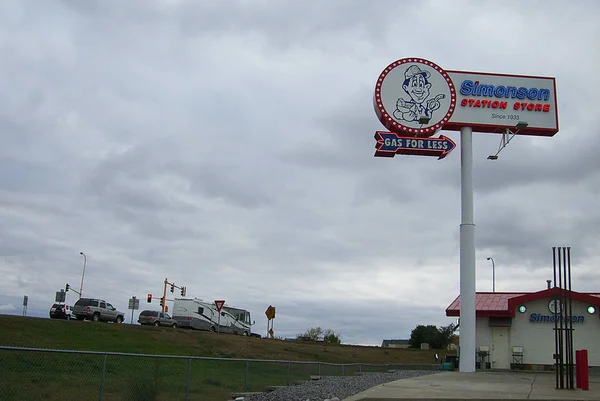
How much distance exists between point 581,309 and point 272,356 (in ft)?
58.2

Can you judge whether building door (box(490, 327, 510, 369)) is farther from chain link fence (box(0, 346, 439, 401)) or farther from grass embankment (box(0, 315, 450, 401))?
chain link fence (box(0, 346, 439, 401))

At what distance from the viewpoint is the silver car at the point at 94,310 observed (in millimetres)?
45906

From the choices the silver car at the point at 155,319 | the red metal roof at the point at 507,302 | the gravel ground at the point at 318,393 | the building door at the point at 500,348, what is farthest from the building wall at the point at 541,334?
the silver car at the point at 155,319

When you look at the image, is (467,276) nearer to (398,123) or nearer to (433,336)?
(398,123)

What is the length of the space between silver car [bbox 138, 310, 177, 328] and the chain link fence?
102 feet

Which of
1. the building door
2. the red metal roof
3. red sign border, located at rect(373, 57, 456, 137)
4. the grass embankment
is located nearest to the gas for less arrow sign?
red sign border, located at rect(373, 57, 456, 137)

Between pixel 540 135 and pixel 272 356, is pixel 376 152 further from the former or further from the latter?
pixel 272 356

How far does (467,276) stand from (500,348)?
678 centimetres

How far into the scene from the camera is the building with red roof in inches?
1280

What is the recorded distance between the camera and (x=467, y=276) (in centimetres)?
2886

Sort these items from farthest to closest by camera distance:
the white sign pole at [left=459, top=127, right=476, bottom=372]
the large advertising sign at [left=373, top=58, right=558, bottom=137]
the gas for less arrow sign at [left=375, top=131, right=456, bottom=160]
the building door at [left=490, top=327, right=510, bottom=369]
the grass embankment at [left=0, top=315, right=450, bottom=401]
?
1. the building door at [left=490, top=327, right=510, bottom=369]
2. the large advertising sign at [left=373, top=58, right=558, bottom=137]
3. the gas for less arrow sign at [left=375, top=131, right=456, bottom=160]
4. the white sign pole at [left=459, top=127, right=476, bottom=372]
5. the grass embankment at [left=0, top=315, right=450, bottom=401]

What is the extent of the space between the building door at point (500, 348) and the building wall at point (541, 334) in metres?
0.20

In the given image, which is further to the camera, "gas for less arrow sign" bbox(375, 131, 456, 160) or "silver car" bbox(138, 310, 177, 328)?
"silver car" bbox(138, 310, 177, 328)

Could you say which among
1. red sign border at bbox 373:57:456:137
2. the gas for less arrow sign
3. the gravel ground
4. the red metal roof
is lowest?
the gravel ground
